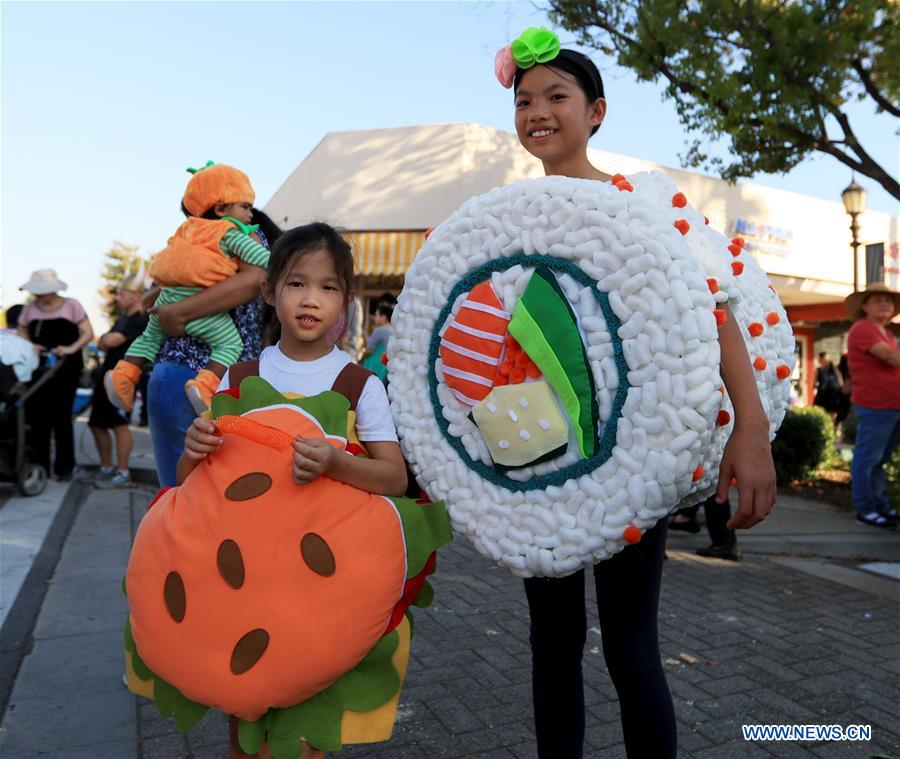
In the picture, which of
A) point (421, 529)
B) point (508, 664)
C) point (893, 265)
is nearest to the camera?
point (421, 529)

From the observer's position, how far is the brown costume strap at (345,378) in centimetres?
180

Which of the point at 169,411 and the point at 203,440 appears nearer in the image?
the point at 203,440

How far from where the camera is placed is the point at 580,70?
1854 millimetres

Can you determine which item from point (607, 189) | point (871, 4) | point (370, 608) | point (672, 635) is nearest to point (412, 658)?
point (672, 635)

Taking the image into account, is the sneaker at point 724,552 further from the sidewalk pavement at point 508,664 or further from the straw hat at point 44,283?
the straw hat at point 44,283

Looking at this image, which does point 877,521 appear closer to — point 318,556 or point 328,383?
point 328,383

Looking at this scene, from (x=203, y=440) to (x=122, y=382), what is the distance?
1.00 m

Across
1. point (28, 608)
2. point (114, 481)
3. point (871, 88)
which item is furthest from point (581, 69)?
point (871, 88)

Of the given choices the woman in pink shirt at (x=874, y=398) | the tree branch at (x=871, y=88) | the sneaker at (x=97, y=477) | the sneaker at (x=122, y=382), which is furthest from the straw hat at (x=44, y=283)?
the tree branch at (x=871, y=88)

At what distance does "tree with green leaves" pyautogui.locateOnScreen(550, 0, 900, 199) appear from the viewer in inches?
267

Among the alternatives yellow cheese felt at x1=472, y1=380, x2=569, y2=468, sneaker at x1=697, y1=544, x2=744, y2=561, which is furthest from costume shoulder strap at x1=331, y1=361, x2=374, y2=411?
sneaker at x1=697, y1=544, x2=744, y2=561

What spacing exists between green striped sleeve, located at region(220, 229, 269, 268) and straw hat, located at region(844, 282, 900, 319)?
5.21 meters

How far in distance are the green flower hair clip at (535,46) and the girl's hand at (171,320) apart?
1.23 metres

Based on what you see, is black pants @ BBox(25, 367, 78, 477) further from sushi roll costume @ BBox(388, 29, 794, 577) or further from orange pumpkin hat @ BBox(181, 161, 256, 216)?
sushi roll costume @ BBox(388, 29, 794, 577)
